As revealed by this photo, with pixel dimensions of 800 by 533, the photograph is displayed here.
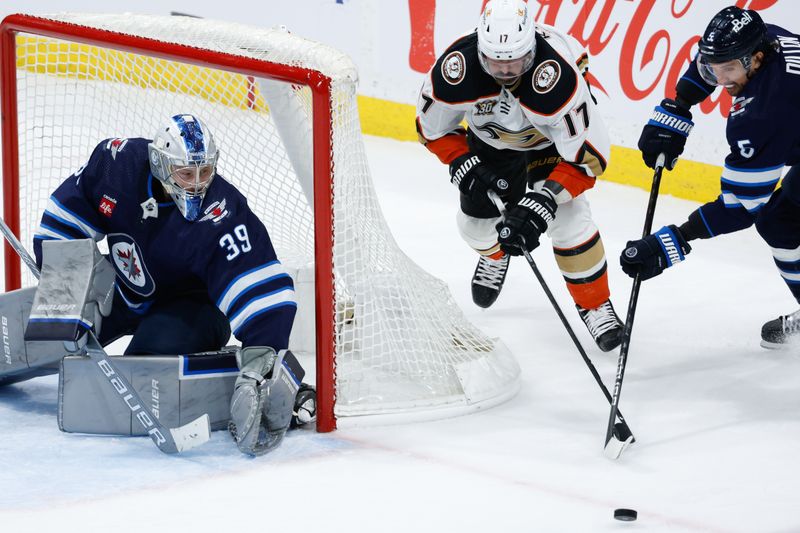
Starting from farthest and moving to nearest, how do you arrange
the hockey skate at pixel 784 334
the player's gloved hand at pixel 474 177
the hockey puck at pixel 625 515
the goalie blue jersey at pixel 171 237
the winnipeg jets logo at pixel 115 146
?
the hockey skate at pixel 784 334 → the player's gloved hand at pixel 474 177 → the winnipeg jets logo at pixel 115 146 → the goalie blue jersey at pixel 171 237 → the hockey puck at pixel 625 515

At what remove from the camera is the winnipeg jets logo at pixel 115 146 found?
272cm

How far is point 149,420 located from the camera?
255cm

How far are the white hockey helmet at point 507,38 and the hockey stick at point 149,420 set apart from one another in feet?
3.85

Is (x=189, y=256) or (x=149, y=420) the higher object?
(x=189, y=256)

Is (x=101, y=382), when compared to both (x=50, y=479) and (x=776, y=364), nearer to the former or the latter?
(x=50, y=479)

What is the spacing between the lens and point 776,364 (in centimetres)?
335

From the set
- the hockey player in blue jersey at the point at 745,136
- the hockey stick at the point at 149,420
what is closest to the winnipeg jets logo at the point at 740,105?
the hockey player in blue jersey at the point at 745,136

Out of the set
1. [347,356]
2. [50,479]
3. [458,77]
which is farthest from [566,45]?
[50,479]

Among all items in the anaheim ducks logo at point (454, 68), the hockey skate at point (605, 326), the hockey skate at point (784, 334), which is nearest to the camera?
the anaheim ducks logo at point (454, 68)

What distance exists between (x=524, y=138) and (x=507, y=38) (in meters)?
0.49

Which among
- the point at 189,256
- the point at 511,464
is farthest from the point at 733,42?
the point at 189,256

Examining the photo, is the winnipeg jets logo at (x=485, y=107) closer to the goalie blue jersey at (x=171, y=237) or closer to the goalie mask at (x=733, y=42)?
the goalie mask at (x=733, y=42)

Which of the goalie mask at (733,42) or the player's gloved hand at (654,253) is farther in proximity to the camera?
the player's gloved hand at (654,253)

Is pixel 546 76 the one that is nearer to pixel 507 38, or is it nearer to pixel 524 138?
pixel 507 38
